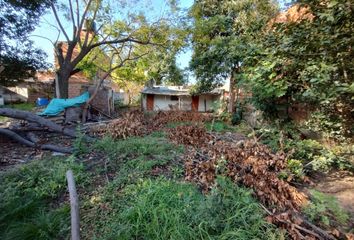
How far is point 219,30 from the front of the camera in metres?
11.6

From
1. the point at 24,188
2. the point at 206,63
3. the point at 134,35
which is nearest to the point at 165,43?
the point at 134,35

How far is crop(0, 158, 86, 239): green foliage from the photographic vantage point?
250 centimetres

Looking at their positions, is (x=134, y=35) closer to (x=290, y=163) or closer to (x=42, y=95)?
(x=290, y=163)

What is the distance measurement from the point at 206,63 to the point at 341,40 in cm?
797

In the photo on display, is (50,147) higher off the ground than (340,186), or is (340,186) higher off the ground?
(50,147)

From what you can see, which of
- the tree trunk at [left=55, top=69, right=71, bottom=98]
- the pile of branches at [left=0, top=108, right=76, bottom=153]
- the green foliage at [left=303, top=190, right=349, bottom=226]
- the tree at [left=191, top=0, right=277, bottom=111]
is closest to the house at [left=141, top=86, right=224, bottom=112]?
the tree at [left=191, top=0, right=277, bottom=111]

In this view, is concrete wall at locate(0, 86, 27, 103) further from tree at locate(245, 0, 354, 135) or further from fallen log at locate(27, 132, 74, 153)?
tree at locate(245, 0, 354, 135)

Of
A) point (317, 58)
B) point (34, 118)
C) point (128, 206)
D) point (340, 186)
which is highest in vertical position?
point (317, 58)

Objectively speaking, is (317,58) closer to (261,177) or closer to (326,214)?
(261,177)

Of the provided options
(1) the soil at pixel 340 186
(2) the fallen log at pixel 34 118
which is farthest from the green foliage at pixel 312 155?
(2) the fallen log at pixel 34 118

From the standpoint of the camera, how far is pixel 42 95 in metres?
20.9

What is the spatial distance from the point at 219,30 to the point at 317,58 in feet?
A: 26.9

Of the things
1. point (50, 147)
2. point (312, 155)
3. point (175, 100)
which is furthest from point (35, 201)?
point (175, 100)

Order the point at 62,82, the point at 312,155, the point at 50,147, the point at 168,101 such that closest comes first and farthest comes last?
the point at 312,155 → the point at 50,147 → the point at 62,82 → the point at 168,101
